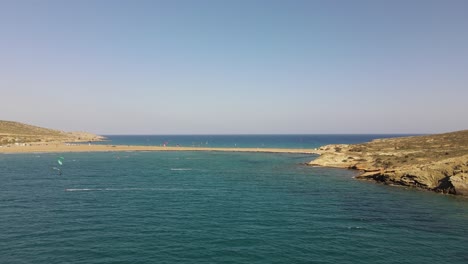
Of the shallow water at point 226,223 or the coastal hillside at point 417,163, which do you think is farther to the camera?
the coastal hillside at point 417,163

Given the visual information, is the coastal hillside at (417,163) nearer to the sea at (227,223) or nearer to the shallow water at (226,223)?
the sea at (227,223)

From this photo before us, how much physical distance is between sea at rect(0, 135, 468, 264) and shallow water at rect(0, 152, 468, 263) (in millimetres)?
132

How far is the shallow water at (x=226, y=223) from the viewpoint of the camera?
3472cm

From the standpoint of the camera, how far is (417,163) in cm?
8769

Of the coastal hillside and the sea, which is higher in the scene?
the coastal hillside

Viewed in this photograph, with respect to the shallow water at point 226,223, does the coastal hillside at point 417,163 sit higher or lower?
higher

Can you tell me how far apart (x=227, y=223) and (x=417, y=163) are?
66087 millimetres

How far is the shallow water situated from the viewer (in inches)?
1367

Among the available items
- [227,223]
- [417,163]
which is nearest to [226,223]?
[227,223]

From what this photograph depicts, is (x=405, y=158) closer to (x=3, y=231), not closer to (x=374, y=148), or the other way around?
(x=374, y=148)

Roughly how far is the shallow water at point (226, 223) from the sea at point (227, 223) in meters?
0.13

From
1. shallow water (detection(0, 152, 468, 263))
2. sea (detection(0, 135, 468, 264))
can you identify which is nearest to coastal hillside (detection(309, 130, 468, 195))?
sea (detection(0, 135, 468, 264))

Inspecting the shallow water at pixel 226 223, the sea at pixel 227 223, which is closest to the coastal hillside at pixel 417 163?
the sea at pixel 227 223

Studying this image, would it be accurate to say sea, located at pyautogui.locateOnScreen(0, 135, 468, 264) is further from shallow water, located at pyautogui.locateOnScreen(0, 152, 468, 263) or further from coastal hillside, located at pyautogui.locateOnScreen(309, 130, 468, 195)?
coastal hillside, located at pyautogui.locateOnScreen(309, 130, 468, 195)
